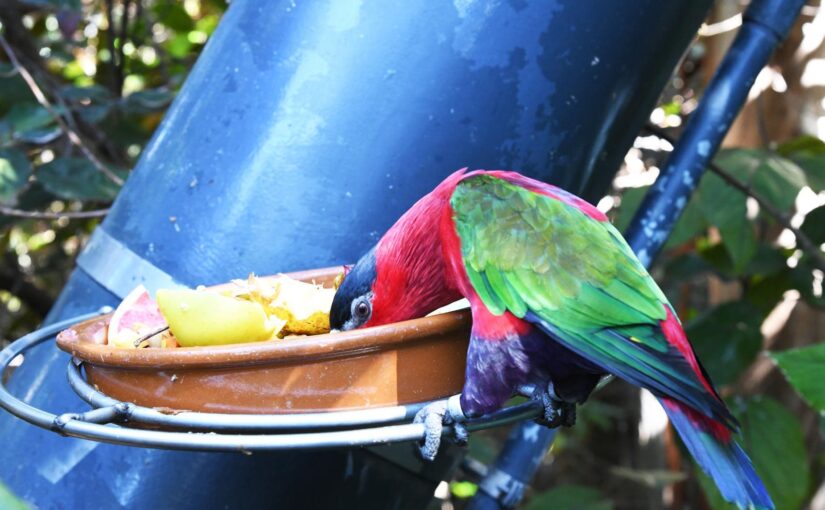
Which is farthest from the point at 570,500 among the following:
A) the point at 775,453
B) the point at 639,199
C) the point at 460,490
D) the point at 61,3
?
the point at 61,3

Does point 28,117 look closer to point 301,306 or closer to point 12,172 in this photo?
point 12,172

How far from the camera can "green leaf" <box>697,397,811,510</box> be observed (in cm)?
217

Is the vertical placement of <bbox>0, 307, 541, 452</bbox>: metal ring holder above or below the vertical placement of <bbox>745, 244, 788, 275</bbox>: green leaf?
above

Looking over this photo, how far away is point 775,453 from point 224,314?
65.4 inches

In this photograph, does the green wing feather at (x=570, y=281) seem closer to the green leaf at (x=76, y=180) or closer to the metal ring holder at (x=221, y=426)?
the metal ring holder at (x=221, y=426)

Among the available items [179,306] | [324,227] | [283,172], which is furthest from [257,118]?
[179,306]

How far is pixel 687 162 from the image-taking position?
65.2 inches

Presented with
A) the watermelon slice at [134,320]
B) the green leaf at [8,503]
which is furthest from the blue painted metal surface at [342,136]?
the green leaf at [8,503]

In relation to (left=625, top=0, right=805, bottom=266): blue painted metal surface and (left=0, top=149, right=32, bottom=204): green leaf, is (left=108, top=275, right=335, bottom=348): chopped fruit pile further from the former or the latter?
(left=0, top=149, right=32, bottom=204): green leaf

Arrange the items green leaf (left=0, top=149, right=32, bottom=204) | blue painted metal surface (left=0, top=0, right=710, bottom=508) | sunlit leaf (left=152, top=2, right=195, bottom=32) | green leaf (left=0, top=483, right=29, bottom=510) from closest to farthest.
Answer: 1. green leaf (left=0, top=483, right=29, bottom=510)
2. blue painted metal surface (left=0, top=0, right=710, bottom=508)
3. green leaf (left=0, top=149, right=32, bottom=204)
4. sunlit leaf (left=152, top=2, right=195, bottom=32)

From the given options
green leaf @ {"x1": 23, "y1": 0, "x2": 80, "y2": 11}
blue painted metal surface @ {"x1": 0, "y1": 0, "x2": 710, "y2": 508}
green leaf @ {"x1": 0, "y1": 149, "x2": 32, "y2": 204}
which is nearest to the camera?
blue painted metal surface @ {"x1": 0, "y1": 0, "x2": 710, "y2": 508}

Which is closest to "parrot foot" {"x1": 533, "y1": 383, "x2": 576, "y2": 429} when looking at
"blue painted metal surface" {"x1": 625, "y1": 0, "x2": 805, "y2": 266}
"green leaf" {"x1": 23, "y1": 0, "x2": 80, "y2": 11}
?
"blue painted metal surface" {"x1": 625, "y1": 0, "x2": 805, "y2": 266}

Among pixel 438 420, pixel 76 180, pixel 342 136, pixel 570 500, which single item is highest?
pixel 342 136

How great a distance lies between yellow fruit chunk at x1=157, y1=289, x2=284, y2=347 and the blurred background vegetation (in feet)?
2.99
